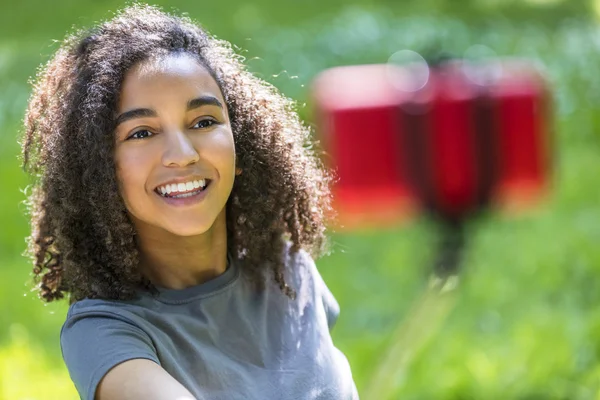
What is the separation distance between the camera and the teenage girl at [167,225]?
1.70 metres

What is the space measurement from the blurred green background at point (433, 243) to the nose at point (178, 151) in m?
0.38

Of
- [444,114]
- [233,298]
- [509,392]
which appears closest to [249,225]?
[233,298]

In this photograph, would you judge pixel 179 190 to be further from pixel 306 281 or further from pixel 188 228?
pixel 306 281

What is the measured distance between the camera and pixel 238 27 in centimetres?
925

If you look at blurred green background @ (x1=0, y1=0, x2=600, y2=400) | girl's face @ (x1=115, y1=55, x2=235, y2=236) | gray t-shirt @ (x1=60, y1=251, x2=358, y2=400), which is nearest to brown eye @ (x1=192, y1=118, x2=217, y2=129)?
girl's face @ (x1=115, y1=55, x2=235, y2=236)

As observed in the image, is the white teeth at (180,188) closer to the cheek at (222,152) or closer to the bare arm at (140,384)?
the cheek at (222,152)

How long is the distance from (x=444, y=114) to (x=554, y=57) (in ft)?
25.1

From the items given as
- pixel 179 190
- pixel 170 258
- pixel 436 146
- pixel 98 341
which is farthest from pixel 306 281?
pixel 436 146

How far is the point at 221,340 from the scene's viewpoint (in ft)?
5.87

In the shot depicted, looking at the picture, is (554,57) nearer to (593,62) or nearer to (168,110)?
(593,62)

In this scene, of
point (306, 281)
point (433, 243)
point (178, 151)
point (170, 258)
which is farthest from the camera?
point (306, 281)

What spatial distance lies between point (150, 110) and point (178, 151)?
8cm

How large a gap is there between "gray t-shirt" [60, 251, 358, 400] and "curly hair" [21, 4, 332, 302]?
5 cm

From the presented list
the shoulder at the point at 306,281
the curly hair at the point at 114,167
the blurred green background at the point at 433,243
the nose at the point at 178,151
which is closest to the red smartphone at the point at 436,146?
the blurred green background at the point at 433,243
